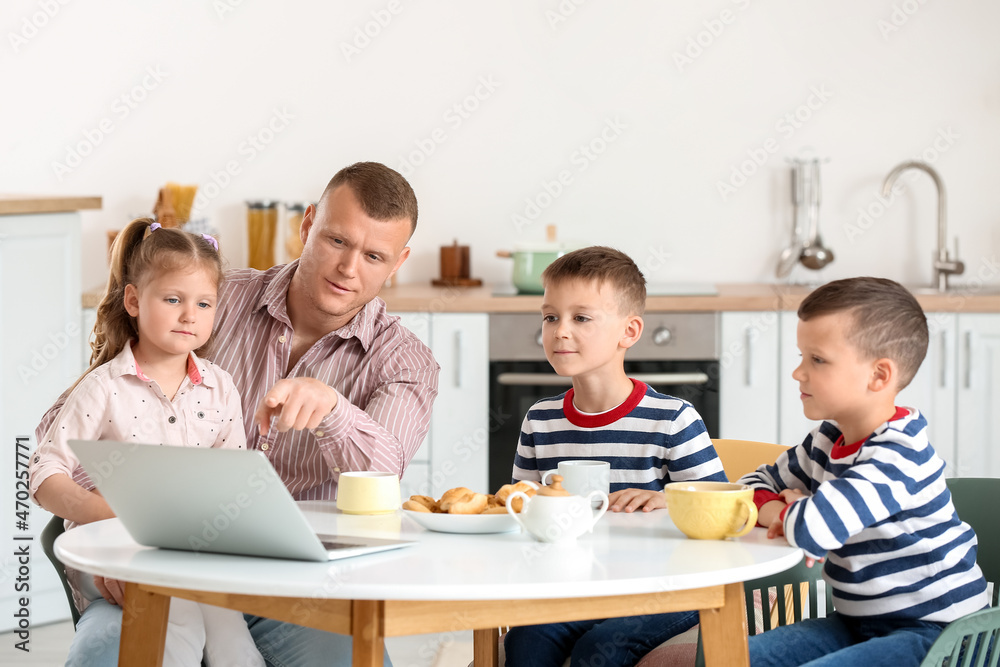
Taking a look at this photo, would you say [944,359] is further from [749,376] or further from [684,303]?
[684,303]

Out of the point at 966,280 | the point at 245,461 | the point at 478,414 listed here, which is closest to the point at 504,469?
the point at 478,414

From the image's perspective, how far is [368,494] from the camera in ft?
4.77

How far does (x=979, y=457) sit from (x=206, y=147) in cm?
276

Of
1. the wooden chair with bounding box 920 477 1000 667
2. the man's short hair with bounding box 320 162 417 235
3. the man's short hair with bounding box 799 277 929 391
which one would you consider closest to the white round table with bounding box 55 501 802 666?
the wooden chair with bounding box 920 477 1000 667

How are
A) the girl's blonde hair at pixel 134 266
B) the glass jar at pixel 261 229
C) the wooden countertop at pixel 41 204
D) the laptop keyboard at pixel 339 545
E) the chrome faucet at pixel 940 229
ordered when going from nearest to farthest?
the laptop keyboard at pixel 339 545
the girl's blonde hair at pixel 134 266
the wooden countertop at pixel 41 204
the chrome faucet at pixel 940 229
the glass jar at pixel 261 229

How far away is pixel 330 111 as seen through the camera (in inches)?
151

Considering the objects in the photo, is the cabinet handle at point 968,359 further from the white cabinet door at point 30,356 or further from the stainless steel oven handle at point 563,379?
the white cabinet door at point 30,356

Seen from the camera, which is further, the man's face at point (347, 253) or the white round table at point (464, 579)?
the man's face at point (347, 253)

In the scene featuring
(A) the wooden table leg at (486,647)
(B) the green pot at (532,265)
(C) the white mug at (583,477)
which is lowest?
(A) the wooden table leg at (486,647)

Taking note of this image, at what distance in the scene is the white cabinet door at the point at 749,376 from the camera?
10.9 feet

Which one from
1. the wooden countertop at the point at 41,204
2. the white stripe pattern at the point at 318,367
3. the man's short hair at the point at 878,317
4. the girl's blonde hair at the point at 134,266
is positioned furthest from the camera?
the wooden countertop at the point at 41,204

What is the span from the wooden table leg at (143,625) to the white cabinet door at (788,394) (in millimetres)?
2362

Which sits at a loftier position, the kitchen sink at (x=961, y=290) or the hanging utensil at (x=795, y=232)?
the hanging utensil at (x=795, y=232)

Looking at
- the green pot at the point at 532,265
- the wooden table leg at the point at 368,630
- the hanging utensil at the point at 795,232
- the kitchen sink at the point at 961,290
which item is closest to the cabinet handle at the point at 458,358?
the green pot at the point at 532,265
